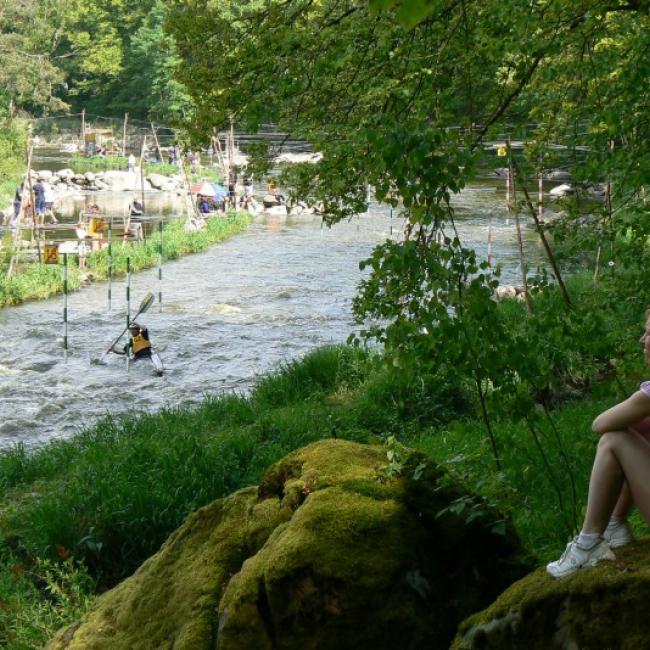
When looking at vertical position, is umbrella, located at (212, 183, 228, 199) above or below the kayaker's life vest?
above

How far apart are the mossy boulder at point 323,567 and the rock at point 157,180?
4703 centimetres

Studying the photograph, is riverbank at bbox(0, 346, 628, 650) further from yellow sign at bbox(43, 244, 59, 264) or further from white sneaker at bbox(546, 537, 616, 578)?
yellow sign at bbox(43, 244, 59, 264)

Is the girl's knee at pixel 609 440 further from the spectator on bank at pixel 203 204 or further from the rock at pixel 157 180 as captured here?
the rock at pixel 157 180

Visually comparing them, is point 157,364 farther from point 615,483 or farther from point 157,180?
point 157,180

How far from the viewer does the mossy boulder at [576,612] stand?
294 centimetres

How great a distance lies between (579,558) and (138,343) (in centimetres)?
1327

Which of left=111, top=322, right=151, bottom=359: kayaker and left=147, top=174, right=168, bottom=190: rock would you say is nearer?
left=111, top=322, right=151, bottom=359: kayaker

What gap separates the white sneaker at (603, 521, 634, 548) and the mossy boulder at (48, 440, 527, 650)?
535 mm

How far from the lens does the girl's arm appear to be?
3.24 m

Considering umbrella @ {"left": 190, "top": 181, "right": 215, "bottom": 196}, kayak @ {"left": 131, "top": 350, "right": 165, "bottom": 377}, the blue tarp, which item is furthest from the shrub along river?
the blue tarp

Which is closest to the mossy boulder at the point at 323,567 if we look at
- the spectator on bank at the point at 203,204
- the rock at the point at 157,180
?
the spectator on bank at the point at 203,204

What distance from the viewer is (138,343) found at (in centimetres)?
1591

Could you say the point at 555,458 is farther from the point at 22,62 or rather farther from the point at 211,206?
the point at 22,62

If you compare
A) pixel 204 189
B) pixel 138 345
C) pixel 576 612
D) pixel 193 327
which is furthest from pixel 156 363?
pixel 204 189
